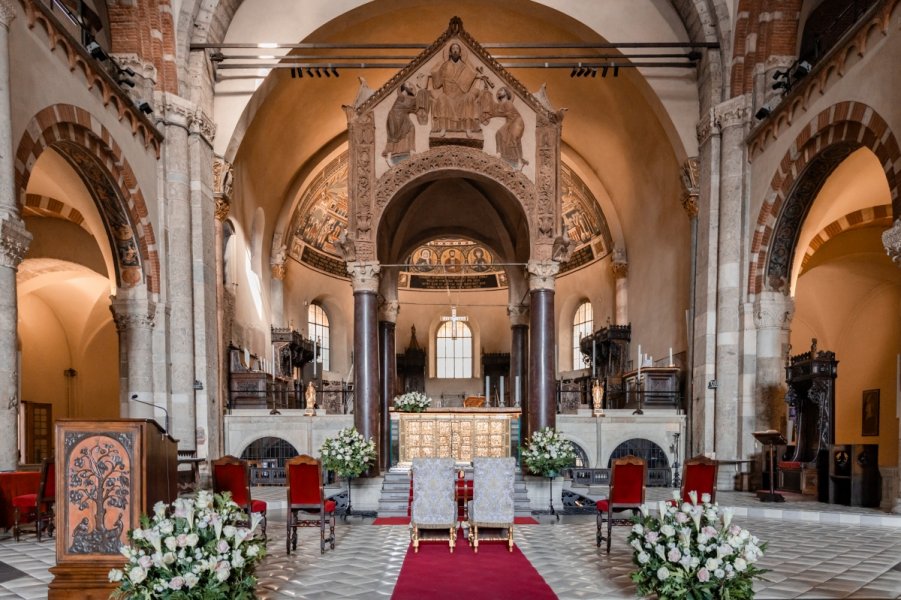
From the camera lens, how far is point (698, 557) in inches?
186

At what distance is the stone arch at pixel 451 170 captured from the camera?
14367 millimetres

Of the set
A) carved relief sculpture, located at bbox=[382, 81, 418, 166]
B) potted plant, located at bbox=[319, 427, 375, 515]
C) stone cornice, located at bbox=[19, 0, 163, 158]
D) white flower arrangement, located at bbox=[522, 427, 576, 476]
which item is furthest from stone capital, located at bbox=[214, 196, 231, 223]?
white flower arrangement, located at bbox=[522, 427, 576, 476]

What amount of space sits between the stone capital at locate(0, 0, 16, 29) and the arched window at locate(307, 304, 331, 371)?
17.8 m

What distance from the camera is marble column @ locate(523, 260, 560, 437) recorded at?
13688mm

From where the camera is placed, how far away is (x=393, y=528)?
1031 cm

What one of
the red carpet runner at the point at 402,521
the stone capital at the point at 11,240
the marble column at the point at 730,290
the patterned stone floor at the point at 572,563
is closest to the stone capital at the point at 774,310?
the marble column at the point at 730,290

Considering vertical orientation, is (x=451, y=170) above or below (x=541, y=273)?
above

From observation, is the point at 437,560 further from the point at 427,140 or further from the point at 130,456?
the point at 427,140

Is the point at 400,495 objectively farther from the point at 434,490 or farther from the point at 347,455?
the point at 434,490

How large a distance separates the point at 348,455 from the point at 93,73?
7212 mm

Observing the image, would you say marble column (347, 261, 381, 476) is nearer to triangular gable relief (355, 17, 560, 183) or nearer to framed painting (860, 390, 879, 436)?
triangular gable relief (355, 17, 560, 183)

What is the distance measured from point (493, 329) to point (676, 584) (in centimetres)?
2590

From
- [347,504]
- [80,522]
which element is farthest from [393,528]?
[80,522]

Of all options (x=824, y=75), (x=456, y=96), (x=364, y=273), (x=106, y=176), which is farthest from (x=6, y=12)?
(x=824, y=75)
